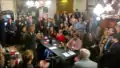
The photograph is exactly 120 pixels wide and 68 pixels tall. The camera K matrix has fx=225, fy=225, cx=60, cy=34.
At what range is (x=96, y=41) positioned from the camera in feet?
23.0

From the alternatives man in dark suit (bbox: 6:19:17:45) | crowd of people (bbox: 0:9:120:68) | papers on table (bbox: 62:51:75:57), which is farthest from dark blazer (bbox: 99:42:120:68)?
man in dark suit (bbox: 6:19:17:45)

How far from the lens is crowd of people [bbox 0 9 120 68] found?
3896mm

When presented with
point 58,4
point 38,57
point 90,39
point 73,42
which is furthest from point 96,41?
point 58,4

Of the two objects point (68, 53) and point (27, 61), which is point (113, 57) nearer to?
point (27, 61)

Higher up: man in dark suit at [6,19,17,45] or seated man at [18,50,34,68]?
seated man at [18,50,34,68]

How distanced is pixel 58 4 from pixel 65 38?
7048mm

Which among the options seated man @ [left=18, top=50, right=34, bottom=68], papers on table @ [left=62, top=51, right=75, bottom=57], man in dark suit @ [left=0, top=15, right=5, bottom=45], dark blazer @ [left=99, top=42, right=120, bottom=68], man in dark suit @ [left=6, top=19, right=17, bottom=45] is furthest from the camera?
man in dark suit @ [left=6, top=19, right=17, bottom=45]

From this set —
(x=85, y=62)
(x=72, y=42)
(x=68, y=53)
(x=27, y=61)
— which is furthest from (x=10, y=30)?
(x=85, y=62)

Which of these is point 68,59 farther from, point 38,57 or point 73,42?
point 38,57

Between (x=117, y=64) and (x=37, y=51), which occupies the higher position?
(x=117, y=64)

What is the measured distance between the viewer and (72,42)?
6617 mm

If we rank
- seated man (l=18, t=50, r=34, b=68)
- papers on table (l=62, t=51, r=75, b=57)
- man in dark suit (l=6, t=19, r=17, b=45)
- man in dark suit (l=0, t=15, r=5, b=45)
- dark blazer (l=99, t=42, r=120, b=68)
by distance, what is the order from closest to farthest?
dark blazer (l=99, t=42, r=120, b=68) → seated man (l=18, t=50, r=34, b=68) → papers on table (l=62, t=51, r=75, b=57) → man in dark suit (l=0, t=15, r=5, b=45) → man in dark suit (l=6, t=19, r=17, b=45)

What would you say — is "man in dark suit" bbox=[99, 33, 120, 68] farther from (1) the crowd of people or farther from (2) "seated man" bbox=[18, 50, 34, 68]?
(2) "seated man" bbox=[18, 50, 34, 68]

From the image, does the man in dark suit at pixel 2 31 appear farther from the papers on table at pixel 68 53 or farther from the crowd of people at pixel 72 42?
the papers on table at pixel 68 53
